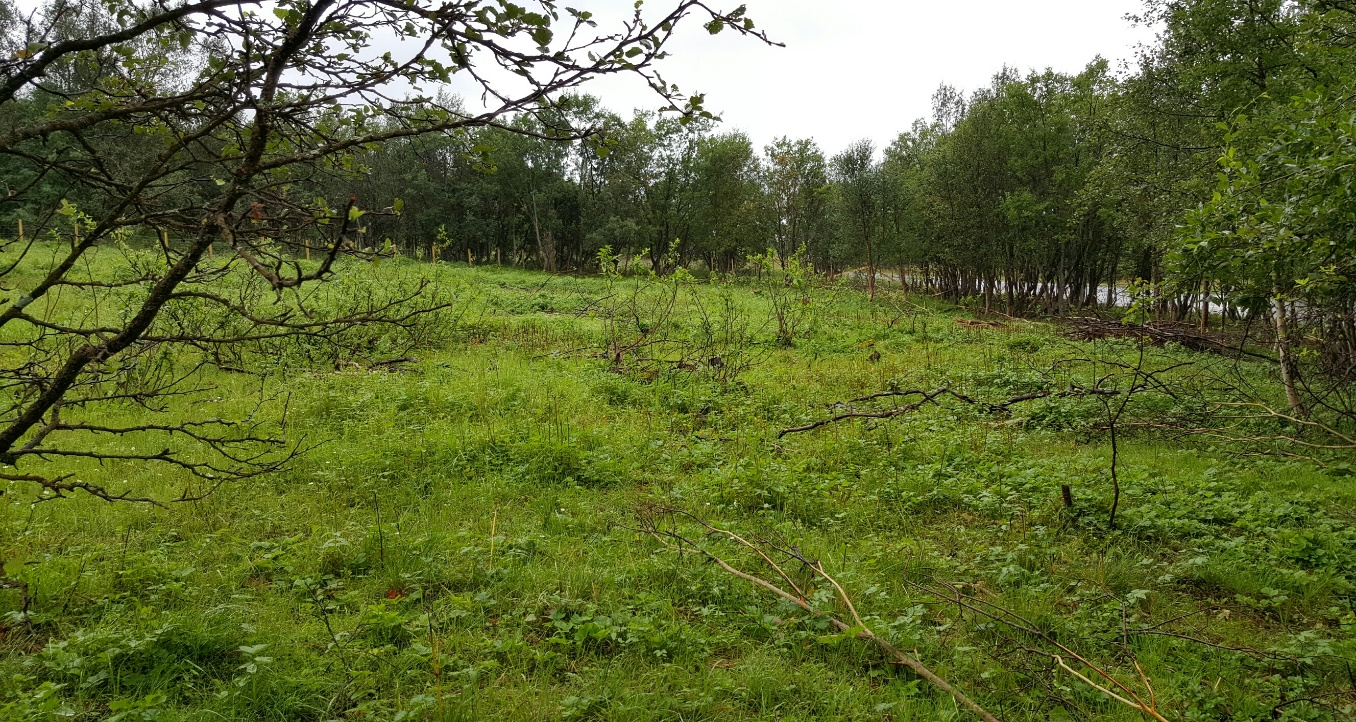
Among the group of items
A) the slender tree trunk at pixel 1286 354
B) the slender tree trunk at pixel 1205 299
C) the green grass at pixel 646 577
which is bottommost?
the green grass at pixel 646 577

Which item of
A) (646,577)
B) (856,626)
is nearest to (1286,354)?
(856,626)

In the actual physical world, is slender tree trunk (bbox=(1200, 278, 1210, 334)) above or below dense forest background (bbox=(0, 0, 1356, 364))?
below

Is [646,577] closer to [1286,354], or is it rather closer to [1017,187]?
[1286,354]

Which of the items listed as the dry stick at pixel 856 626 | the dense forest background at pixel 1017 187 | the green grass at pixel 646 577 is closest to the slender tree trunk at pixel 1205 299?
the dense forest background at pixel 1017 187

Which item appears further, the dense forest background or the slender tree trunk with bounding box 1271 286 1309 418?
the slender tree trunk with bounding box 1271 286 1309 418

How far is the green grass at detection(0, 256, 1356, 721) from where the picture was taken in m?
3.04

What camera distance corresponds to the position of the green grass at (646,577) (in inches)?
120

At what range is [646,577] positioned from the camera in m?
4.18

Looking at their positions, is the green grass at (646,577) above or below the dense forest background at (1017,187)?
below

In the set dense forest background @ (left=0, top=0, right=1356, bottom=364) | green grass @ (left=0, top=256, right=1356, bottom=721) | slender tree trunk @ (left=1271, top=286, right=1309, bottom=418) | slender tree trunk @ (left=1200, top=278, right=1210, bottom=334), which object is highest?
dense forest background @ (left=0, top=0, right=1356, bottom=364)

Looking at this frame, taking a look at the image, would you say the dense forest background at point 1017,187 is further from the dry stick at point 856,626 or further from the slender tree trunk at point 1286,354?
the dry stick at point 856,626

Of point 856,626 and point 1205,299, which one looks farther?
point 1205,299

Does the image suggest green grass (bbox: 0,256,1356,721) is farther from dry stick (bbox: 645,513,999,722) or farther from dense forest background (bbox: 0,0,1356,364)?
dense forest background (bbox: 0,0,1356,364)

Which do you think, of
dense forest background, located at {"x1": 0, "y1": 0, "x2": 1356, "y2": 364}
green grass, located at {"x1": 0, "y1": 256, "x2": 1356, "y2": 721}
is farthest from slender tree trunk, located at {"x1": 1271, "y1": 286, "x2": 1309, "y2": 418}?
green grass, located at {"x1": 0, "y1": 256, "x2": 1356, "y2": 721}
